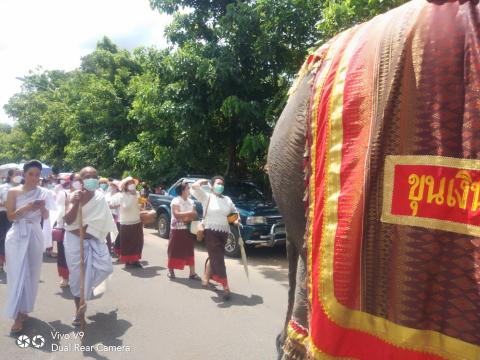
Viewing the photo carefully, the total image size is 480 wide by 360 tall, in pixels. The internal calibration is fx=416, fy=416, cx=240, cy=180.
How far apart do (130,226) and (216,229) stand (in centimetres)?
198

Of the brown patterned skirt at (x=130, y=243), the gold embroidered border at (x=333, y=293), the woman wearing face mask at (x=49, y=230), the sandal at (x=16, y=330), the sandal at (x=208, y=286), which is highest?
the gold embroidered border at (x=333, y=293)

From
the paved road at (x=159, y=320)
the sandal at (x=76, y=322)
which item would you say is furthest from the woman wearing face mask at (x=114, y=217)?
the sandal at (x=76, y=322)

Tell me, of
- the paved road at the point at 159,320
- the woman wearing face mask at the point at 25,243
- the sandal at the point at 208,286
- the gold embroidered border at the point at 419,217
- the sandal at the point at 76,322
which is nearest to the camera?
the gold embroidered border at the point at 419,217

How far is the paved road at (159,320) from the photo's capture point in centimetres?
364

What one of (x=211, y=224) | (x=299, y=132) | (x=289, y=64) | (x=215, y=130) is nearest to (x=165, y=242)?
(x=215, y=130)

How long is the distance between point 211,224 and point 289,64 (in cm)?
510

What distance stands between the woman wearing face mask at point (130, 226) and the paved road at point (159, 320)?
0.32m

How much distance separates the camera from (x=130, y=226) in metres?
6.78

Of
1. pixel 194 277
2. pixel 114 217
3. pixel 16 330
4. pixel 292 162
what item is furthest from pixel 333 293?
pixel 114 217

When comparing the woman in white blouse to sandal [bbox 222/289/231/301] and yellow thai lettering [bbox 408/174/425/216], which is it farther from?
yellow thai lettering [bbox 408/174/425/216]

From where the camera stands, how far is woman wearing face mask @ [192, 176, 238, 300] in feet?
17.4

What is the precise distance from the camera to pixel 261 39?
8.69 m

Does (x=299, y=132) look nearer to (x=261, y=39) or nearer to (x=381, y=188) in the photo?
(x=381, y=188)

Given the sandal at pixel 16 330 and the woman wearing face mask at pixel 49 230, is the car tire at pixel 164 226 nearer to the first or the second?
the woman wearing face mask at pixel 49 230
